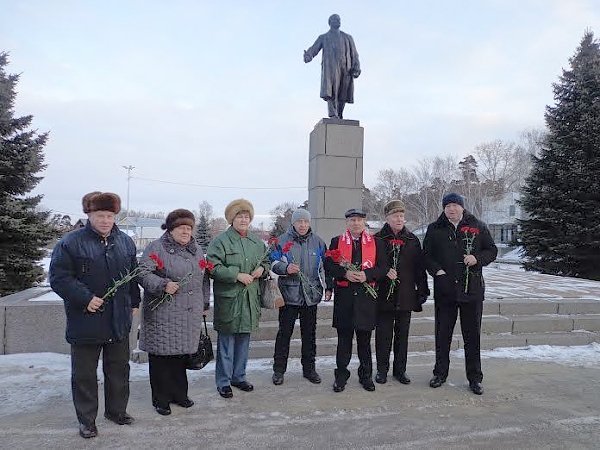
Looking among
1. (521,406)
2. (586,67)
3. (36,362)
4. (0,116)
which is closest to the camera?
(521,406)

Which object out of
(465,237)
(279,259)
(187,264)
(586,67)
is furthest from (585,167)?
(187,264)

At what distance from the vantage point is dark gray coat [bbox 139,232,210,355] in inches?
145

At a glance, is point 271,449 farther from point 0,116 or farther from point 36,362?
point 0,116

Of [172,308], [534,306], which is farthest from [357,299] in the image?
[534,306]

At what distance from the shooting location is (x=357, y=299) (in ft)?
14.1

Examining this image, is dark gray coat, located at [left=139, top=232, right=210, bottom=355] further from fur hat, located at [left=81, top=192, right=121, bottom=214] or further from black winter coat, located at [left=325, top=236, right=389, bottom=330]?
black winter coat, located at [left=325, top=236, right=389, bottom=330]

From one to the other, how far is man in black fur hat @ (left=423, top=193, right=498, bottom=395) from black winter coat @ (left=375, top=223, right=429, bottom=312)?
0.43 ft

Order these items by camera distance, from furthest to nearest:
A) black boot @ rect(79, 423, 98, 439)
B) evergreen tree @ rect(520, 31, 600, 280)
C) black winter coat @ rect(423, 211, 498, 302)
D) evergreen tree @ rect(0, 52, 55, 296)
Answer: evergreen tree @ rect(520, 31, 600, 280)
evergreen tree @ rect(0, 52, 55, 296)
black winter coat @ rect(423, 211, 498, 302)
black boot @ rect(79, 423, 98, 439)

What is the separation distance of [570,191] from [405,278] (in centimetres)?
1419

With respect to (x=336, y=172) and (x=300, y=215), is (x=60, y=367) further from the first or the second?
(x=336, y=172)

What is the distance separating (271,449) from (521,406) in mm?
2343

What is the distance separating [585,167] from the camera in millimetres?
15617

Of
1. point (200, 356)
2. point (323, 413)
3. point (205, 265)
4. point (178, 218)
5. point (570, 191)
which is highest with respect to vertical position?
point (570, 191)

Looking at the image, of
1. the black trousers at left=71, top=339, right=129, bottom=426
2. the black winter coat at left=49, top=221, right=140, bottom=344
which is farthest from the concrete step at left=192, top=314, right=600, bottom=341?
the black winter coat at left=49, top=221, right=140, bottom=344
